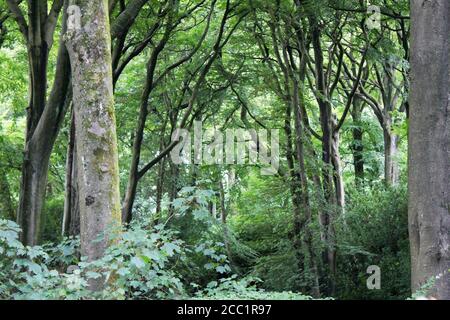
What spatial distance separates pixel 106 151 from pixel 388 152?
15.7m

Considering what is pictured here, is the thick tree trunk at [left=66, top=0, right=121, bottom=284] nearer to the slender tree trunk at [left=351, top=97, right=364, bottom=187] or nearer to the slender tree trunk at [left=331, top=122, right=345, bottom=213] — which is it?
the slender tree trunk at [left=331, top=122, right=345, bottom=213]

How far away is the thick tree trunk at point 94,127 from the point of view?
565 cm

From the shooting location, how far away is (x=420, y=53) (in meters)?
6.96

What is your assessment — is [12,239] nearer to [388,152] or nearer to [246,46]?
[246,46]

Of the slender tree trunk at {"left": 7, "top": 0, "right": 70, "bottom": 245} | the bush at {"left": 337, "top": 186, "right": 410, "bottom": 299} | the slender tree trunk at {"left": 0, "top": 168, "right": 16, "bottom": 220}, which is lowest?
the bush at {"left": 337, "top": 186, "right": 410, "bottom": 299}

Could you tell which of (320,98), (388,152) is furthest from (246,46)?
(388,152)

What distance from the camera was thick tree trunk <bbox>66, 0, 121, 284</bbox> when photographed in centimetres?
565

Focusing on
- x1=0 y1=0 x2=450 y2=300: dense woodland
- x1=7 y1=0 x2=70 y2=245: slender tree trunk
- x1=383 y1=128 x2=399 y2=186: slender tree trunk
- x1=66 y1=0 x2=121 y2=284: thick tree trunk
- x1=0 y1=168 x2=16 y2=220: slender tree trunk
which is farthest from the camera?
x1=383 y1=128 x2=399 y2=186: slender tree trunk

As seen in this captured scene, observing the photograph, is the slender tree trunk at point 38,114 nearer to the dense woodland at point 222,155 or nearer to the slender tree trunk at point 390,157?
the dense woodland at point 222,155

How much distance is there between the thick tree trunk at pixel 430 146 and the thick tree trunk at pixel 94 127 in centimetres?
343

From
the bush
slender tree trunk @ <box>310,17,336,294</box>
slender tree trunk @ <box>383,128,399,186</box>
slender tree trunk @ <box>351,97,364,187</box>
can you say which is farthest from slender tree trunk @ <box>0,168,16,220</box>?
slender tree trunk @ <box>383,128,399,186</box>

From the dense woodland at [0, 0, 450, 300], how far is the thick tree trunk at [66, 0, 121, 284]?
1cm

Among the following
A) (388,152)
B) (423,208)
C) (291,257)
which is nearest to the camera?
(423,208)

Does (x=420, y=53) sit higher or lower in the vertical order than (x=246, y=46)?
lower
